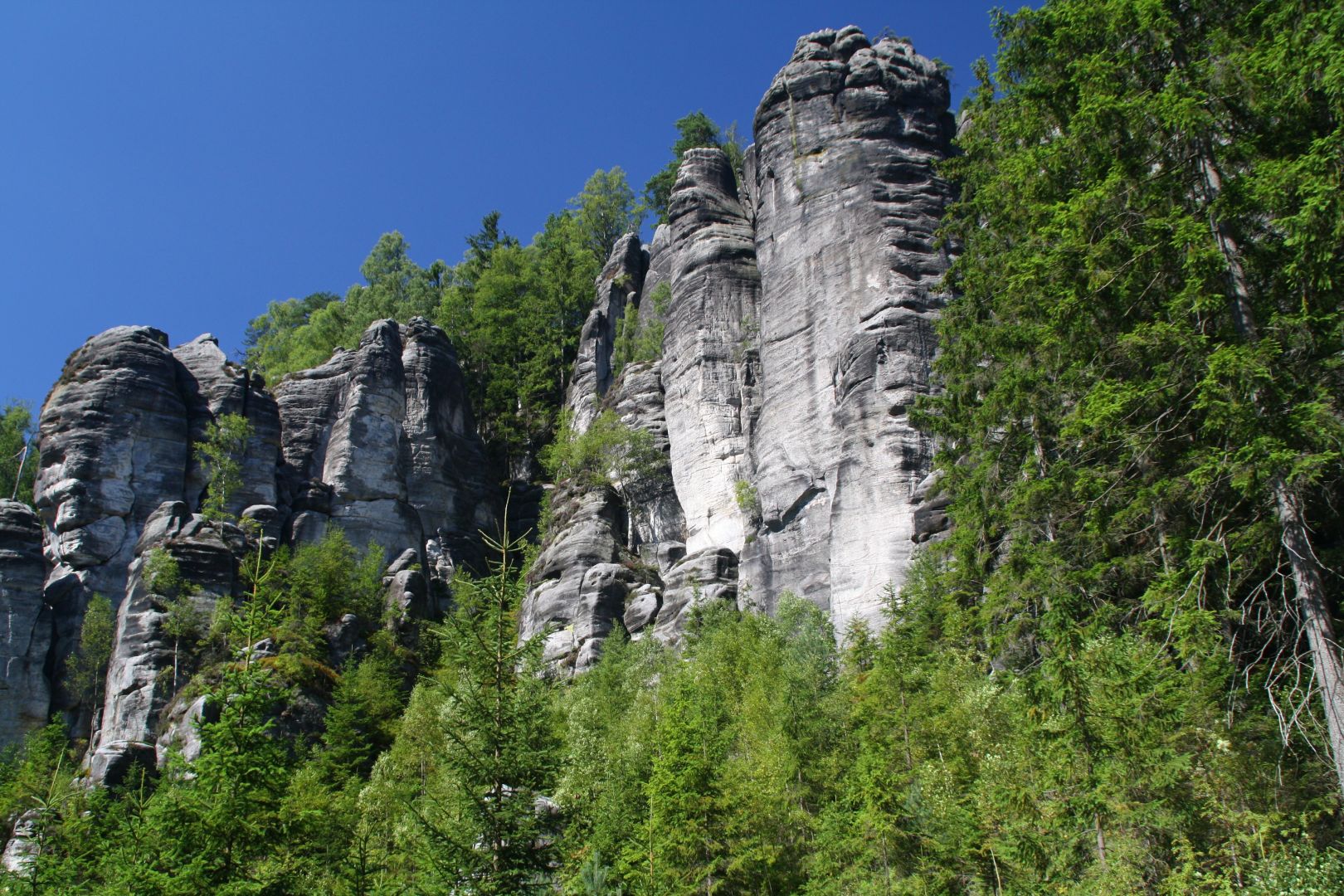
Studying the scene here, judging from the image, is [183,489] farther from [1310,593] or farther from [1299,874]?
[1299,874]

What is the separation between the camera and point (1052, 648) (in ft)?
43.8

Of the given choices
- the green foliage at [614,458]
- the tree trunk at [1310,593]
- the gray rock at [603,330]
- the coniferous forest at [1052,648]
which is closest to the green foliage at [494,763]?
the coniferous forest at [1052,648]

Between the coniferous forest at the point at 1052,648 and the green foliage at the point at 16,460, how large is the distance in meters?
34.5

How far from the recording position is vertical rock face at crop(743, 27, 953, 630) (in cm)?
3359

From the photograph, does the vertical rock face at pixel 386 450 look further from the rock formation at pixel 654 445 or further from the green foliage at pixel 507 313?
the green foliage at pixel 507 313

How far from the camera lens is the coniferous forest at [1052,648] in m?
12.6

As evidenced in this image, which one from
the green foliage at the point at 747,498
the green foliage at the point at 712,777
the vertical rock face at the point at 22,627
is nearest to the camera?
the green foliage at the point at 712,777

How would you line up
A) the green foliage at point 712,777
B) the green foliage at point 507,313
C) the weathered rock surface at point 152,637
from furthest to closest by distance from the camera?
1. the green foliage at point 507,313
2. the weathered rock surface at point 152,637
3. the green foliage at point 712,777

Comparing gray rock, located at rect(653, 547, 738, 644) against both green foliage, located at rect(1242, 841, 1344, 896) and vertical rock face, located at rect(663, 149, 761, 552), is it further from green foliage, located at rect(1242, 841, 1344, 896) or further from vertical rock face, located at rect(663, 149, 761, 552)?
green foliage, located at rect(1242, 841, 1344, 896)

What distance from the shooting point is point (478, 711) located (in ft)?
43.3

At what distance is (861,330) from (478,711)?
2704cm

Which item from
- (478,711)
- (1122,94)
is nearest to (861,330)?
(1122,94)

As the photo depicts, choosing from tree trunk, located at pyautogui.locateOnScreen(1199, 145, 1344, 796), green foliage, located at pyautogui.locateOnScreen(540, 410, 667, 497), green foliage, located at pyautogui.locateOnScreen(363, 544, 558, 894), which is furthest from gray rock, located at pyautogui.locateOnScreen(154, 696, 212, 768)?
tree trunk, located at pyautogui.locateOnScreen(1199, 145, 1344, 796)

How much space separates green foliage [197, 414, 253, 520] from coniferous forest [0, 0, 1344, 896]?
57.0 feet
